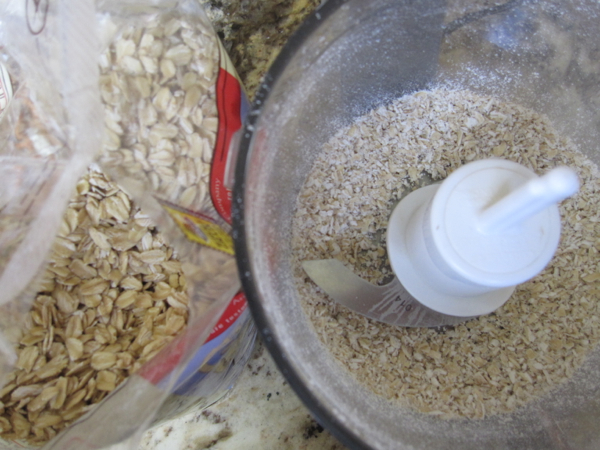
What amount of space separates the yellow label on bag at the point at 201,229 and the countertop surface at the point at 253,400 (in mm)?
247

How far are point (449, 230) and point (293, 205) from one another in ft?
0.55

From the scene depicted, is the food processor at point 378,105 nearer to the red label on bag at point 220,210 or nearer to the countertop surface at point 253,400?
the red label on bag at point 220,210

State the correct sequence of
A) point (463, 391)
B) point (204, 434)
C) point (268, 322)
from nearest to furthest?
1. point (268, 322)
2. point (463, 391)
3. point (204, 434)

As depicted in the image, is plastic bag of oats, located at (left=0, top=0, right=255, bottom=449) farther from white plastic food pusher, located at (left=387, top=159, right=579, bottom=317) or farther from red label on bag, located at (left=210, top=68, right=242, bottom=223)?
white plastic food pusher, located at (left=387, top=159, right=579, bottom=317)

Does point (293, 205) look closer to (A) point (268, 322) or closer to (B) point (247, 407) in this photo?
(A) point (268, 322)

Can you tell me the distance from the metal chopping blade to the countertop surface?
215mm

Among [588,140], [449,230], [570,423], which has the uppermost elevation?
[449,230]

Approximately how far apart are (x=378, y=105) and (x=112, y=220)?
33 centimetres

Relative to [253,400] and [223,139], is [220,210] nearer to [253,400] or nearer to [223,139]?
[223,139]

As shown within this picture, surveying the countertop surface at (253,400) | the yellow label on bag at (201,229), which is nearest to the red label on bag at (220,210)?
the yellow label on bag at (201,229)

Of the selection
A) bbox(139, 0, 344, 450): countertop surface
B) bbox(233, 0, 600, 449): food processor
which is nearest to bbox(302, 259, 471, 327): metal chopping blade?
bbox(233, 0, 600, 449): food processor

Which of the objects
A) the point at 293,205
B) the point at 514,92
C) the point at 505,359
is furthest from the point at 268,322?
the point at 514,92

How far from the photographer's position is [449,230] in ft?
1.40

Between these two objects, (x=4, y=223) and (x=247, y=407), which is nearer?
(x=4, y=223)
